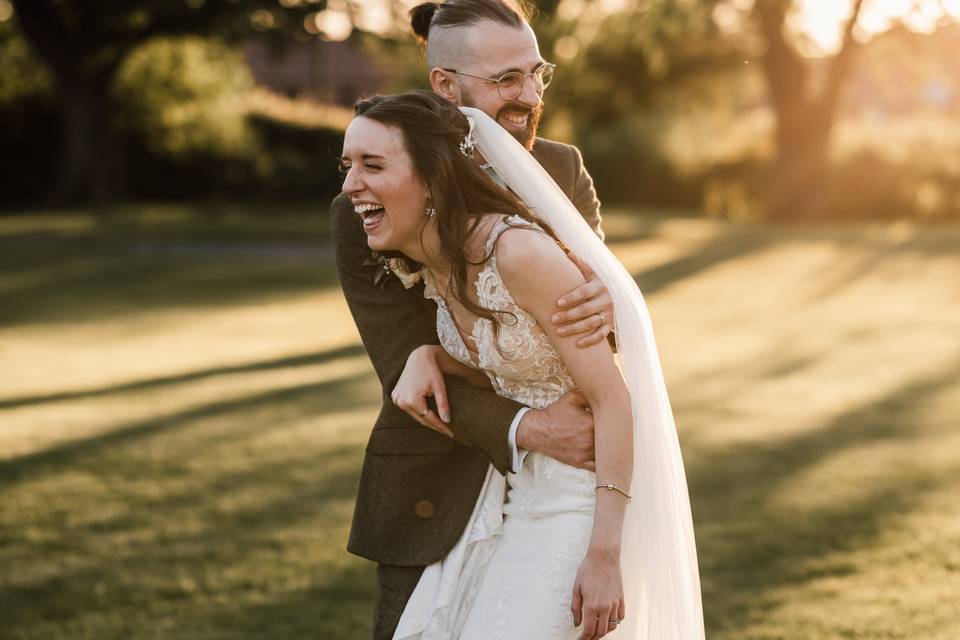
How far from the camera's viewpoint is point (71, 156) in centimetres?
2897

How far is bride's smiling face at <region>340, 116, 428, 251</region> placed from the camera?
2557 millimetres

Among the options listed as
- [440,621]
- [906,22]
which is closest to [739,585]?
[440,621]

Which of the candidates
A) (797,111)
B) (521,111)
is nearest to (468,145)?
(521,111)

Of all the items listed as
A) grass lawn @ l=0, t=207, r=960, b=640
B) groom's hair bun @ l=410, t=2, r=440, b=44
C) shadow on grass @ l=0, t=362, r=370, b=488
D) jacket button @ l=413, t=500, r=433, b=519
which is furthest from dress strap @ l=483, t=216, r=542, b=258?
shadow on grass @ l=0, t=362, r=370, b=488

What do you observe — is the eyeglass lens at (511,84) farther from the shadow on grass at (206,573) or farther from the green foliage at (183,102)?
the green foliage at (183,102)

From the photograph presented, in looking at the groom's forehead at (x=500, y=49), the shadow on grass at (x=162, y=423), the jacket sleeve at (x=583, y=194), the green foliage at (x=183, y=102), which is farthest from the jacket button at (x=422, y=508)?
the green foliage at (x=183, y=102)

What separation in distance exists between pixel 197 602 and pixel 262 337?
900 centimetres

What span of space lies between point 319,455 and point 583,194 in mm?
4977

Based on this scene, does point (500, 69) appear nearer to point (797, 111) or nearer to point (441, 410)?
point (441, 410)

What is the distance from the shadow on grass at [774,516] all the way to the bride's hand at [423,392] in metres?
2.71

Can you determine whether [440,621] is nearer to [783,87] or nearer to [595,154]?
[783,87]

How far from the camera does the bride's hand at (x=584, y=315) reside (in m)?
2.51

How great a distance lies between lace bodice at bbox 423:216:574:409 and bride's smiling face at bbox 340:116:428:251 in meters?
0.19

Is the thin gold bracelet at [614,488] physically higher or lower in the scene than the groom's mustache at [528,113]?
lower
